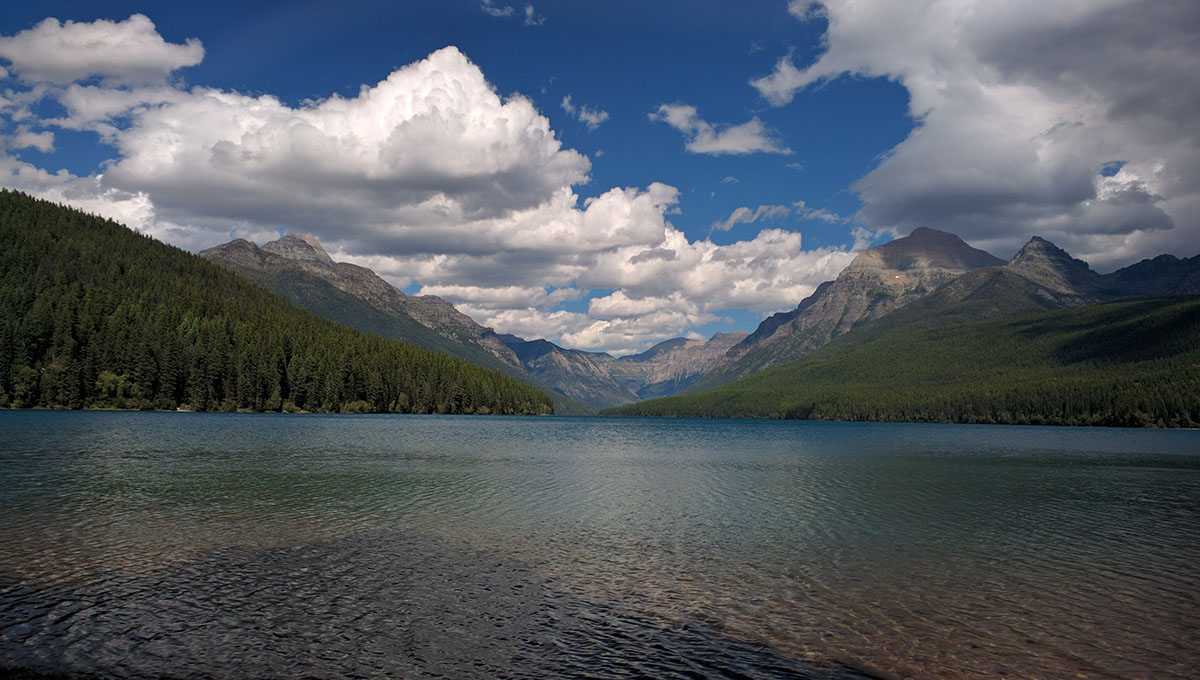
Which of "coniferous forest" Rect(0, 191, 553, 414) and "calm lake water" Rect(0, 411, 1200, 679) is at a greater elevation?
"coniferous forest" Rect(0, 191, 553, 414)

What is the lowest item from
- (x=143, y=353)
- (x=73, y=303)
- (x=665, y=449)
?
(x=665, y=449)

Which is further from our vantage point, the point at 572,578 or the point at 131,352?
the point at 131,352

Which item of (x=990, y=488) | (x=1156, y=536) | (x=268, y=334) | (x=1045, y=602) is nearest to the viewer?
(x=1045, y=602)

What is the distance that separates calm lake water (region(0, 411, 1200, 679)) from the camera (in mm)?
17203

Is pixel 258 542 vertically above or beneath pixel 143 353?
beneath

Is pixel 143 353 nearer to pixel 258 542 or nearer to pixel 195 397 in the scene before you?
pixel 195 397

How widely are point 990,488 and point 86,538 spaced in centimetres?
6567

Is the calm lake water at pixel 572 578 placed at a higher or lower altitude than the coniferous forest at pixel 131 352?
lower

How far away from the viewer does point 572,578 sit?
82.4 ft

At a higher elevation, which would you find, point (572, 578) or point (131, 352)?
point (131, 352)

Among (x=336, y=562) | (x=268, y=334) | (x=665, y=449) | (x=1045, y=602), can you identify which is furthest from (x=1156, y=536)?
(x=268, y=334)

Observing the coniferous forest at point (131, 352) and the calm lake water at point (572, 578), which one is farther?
the coniferous forest at point (131, 352)

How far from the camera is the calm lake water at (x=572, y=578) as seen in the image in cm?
1720

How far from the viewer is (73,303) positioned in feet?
534
